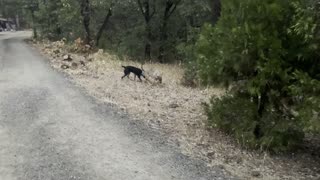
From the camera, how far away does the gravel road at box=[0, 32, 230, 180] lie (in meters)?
6.33

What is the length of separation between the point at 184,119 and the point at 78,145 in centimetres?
287

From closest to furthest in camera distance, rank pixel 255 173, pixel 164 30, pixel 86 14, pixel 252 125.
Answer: pixel 255 173 → pixel 252 125 → pixel 164 30 → pixel 86 14

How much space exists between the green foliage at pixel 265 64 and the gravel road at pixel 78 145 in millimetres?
1444

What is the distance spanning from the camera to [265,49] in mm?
6949

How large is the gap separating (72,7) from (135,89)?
1755 cm

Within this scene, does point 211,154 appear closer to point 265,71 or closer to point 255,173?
point 255,173

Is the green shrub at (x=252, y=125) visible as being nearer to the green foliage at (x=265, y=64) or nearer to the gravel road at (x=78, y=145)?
the green foliage at (x=265, y=64)

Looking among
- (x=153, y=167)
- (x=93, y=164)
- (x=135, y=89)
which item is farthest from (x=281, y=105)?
(x=135, y=89)

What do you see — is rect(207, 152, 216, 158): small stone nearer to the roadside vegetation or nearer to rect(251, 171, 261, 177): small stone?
the roadside vegetation

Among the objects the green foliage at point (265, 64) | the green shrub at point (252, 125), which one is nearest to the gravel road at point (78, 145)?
the green shrub at point (252, 125)

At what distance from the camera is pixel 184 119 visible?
9.70m

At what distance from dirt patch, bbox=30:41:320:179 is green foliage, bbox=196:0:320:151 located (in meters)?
0.39

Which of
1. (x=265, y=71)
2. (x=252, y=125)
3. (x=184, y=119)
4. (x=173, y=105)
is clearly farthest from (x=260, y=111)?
(x=173, y=105)

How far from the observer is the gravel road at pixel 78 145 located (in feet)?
20.8
